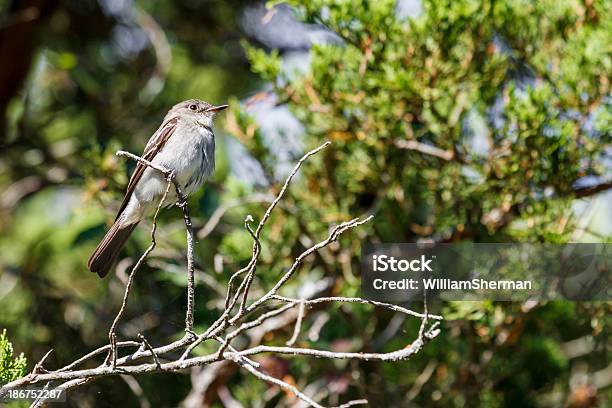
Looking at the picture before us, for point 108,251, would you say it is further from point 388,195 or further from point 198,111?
point 388,195

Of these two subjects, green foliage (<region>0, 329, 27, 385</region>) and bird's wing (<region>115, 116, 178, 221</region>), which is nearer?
green foliage (<region>0, 329, 27, 385</region>)

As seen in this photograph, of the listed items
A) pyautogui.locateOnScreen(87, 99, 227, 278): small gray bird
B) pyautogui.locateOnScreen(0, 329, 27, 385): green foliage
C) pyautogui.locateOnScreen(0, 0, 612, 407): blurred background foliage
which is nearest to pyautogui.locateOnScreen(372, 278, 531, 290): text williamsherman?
pyautogui.locateOnScreen(0, 0, 612, 407): blurred background foliage

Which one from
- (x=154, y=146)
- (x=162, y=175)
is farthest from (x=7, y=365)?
(x=154, y=146)

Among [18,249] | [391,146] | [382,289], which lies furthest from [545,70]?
[18,249]

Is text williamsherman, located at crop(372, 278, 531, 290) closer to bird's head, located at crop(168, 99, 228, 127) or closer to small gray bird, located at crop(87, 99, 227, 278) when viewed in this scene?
small gray bird, located at crop(87, 99, 227, 278)

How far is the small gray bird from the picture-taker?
3.50 metres

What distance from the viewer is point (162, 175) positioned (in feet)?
11.7

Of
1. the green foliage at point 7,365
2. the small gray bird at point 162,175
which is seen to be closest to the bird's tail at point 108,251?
the small gray bird at point 162,175

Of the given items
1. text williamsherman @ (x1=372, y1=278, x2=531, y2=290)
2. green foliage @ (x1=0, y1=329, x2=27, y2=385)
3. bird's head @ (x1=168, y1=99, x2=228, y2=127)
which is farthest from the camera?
bird's head @ (x1=168, y1=99, x2=228, y2=127)

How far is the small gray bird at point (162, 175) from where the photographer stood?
3.50 m

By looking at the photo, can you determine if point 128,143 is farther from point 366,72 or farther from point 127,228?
point 366,72

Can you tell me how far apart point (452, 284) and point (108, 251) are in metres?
1.46

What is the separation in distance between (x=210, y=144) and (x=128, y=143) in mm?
1622

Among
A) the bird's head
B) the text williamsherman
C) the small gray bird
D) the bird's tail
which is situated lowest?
the text williamsherman
